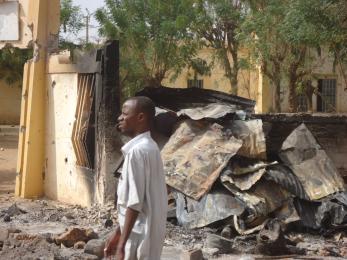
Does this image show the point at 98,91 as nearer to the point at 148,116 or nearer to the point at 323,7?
the point at 323,7

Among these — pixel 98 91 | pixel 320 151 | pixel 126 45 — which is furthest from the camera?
pixel 126 45

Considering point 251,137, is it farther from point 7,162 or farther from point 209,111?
point 7,162

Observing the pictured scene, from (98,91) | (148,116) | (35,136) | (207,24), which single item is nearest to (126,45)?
(207,24)

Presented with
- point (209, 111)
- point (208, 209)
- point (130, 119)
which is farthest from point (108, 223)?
point (130, 119)

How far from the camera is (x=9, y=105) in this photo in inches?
1135

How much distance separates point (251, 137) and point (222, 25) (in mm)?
14207

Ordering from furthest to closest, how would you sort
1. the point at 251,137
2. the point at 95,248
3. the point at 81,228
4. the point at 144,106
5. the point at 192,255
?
the point at 251,137 < the point at 81,228 < the point at 95,248 < the point at 192,255 < the point at 144,106

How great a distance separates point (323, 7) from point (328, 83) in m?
19.8

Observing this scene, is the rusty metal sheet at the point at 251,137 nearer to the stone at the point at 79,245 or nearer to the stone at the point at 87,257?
the stone at the point at 79,245

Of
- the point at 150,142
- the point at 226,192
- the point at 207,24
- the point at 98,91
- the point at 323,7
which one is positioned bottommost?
the point at 226,192


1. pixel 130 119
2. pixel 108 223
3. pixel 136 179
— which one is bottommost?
pixel 108 223

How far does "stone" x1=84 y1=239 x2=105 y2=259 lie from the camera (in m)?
6.13

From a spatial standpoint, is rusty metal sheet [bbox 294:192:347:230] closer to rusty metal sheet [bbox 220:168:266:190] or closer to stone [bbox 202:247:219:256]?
rusty metal sheet [bbox 220:168:266:190]

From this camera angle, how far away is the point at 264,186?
307 inches
